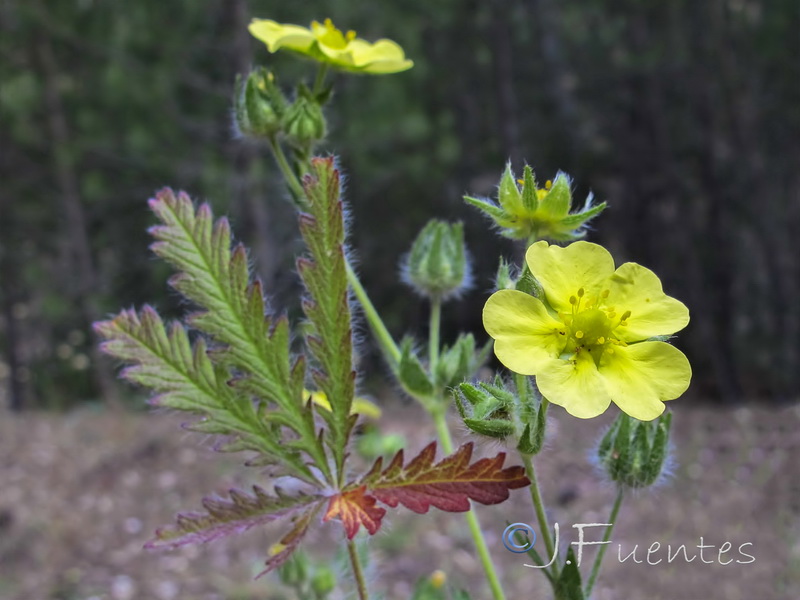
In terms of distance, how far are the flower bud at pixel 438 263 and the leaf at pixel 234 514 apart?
558 millimetres

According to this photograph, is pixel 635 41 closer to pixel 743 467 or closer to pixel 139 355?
pixel 743 467

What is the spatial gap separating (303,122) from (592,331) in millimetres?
569

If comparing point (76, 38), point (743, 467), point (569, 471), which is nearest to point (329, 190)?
point (569, 471)

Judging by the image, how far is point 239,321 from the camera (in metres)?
0.81

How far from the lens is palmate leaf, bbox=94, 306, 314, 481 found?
0.80 metres

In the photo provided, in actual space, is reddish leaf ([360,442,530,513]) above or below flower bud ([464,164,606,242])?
below

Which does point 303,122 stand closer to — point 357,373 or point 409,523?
point 357,373

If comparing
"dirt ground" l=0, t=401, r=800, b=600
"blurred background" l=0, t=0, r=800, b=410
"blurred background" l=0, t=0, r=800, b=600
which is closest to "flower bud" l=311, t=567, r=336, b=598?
"dirt ground" l=0, t=401, r=800, b=600

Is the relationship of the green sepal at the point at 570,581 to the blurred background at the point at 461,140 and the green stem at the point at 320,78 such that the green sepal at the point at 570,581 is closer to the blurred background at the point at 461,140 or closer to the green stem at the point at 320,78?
the green stem at the point at 320,78

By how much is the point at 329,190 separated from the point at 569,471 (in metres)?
4.62

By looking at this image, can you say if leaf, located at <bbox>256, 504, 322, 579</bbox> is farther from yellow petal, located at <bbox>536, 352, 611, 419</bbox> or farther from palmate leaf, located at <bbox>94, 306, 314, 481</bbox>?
yellow petal, located at <bbox>536, 352, 611, 419</bbox>

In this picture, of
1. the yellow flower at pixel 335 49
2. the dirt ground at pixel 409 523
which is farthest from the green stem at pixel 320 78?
the dirt ground at pixel 409 523

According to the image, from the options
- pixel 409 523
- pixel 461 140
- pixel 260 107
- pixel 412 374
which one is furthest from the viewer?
pixel 461 140

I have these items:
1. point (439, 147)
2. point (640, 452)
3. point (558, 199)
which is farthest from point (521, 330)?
point (439, 147)
